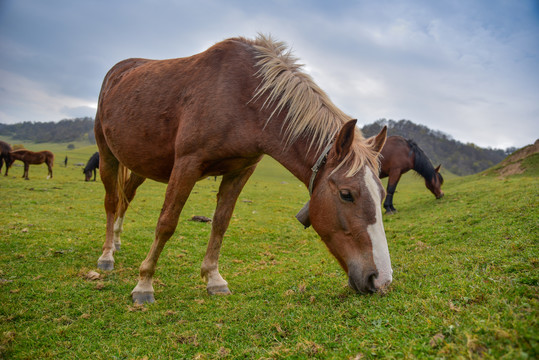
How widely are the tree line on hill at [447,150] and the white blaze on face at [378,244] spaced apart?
9091cm

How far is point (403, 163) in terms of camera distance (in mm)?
13109

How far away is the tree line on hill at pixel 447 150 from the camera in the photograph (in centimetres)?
9206

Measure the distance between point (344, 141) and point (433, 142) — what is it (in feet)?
384

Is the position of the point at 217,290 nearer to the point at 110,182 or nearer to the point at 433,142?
the point at 110,182

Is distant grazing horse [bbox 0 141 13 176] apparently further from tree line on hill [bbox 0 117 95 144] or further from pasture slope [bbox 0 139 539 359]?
tree line on hill [bbox 0 117 95 144]

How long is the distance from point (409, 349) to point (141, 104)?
4.63 metres

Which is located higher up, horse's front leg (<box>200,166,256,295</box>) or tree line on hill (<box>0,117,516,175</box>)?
tree line on hill (<box>0,117,516,175</box>)

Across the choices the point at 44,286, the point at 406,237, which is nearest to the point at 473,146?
the point at 406,237

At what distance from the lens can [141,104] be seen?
474 cm

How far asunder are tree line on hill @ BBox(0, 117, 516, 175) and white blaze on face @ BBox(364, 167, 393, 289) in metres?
66.6

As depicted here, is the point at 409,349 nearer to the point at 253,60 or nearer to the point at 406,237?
the point at 253,60

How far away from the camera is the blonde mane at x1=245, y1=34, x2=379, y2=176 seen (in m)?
3.55

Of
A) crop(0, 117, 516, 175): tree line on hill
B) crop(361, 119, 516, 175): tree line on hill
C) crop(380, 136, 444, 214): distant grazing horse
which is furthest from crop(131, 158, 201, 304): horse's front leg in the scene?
crop(361, 119, 516, 175): tree line on hill

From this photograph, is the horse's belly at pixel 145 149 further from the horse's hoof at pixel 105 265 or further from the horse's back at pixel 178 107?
the horse's hoof at pixel 105 265
